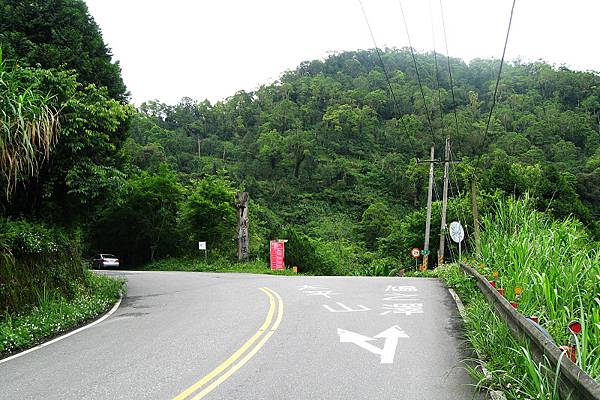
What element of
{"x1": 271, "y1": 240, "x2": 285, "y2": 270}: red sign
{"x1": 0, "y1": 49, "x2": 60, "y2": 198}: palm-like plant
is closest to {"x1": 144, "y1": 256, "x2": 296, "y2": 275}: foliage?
{"x1": 271, "y1": 240, "x2": 285, "y2": 270}: red sign

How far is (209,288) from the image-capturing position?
57.2 feet

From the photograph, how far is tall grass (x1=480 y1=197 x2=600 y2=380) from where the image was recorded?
5480mm

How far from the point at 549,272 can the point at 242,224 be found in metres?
27.9

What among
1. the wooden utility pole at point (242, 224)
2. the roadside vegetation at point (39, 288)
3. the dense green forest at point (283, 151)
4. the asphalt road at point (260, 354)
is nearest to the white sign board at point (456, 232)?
the dense green forest at point (283, 151)

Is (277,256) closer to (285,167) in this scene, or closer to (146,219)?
(146,219)

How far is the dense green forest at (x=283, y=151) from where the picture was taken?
1378cm

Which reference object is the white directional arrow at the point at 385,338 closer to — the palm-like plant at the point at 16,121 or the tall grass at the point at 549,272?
the tall grass at the point at 549,272

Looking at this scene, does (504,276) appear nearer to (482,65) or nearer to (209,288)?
(209,288)

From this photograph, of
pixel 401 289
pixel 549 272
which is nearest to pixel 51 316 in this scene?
pixel 549 272

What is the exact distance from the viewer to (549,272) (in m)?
7.42

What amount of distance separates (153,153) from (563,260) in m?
60.1

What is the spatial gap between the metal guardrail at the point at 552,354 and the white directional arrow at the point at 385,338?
1618 millimetres

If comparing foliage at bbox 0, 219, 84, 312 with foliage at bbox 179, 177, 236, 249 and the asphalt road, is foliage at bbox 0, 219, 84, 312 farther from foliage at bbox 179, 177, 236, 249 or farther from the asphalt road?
foliage at bbox 179, 177, 236, 249

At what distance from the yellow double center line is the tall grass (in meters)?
3.73
